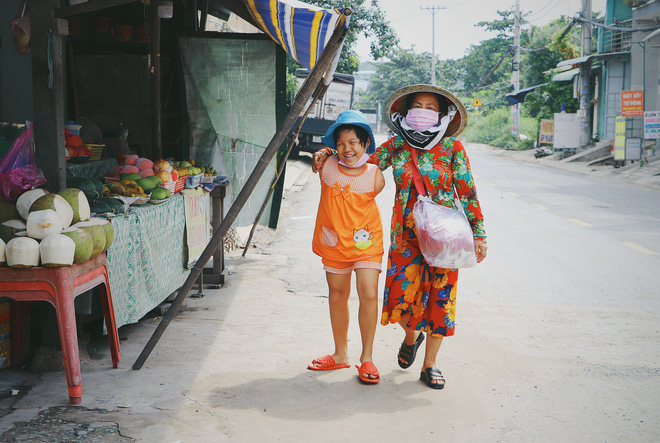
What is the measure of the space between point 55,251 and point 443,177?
2.22m

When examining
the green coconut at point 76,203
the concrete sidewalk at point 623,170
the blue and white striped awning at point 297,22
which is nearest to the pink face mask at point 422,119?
the blue and white striped awning at point 297,22

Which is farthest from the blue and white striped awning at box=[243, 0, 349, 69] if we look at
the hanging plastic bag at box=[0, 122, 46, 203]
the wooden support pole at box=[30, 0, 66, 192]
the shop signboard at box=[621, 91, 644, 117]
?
the shop signboard at box=[621, 91, 644, 117]

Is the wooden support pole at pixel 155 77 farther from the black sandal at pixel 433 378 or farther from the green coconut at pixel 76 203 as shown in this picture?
the black sandal at pixel 433 378

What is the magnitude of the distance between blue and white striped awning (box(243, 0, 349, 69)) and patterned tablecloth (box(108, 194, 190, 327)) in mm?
1667

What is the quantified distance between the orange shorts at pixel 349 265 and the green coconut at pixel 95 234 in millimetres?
1340

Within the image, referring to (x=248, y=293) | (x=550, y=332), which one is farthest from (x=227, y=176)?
(x=550, y=332)

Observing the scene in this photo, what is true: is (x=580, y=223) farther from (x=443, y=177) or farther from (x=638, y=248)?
(x=443, y=177)

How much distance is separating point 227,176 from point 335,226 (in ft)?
12.6

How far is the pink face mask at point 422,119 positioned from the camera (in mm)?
3932

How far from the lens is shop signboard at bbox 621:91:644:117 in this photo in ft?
68.7

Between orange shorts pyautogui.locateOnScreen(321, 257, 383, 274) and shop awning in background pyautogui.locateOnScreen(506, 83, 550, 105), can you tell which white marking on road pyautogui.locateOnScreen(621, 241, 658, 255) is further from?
shop awning in background pyautogui.locateOnScreen(506, 83, 550, 105)

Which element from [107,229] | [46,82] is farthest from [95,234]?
[46,82]

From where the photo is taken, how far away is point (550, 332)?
529 centimetres

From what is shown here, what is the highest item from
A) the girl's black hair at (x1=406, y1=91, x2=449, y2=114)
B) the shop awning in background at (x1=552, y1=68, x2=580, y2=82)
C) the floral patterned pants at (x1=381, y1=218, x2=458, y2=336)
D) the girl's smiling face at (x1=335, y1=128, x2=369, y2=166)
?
the shop awning in background at (x1=552, y1=68, x2=580, y2=82)
